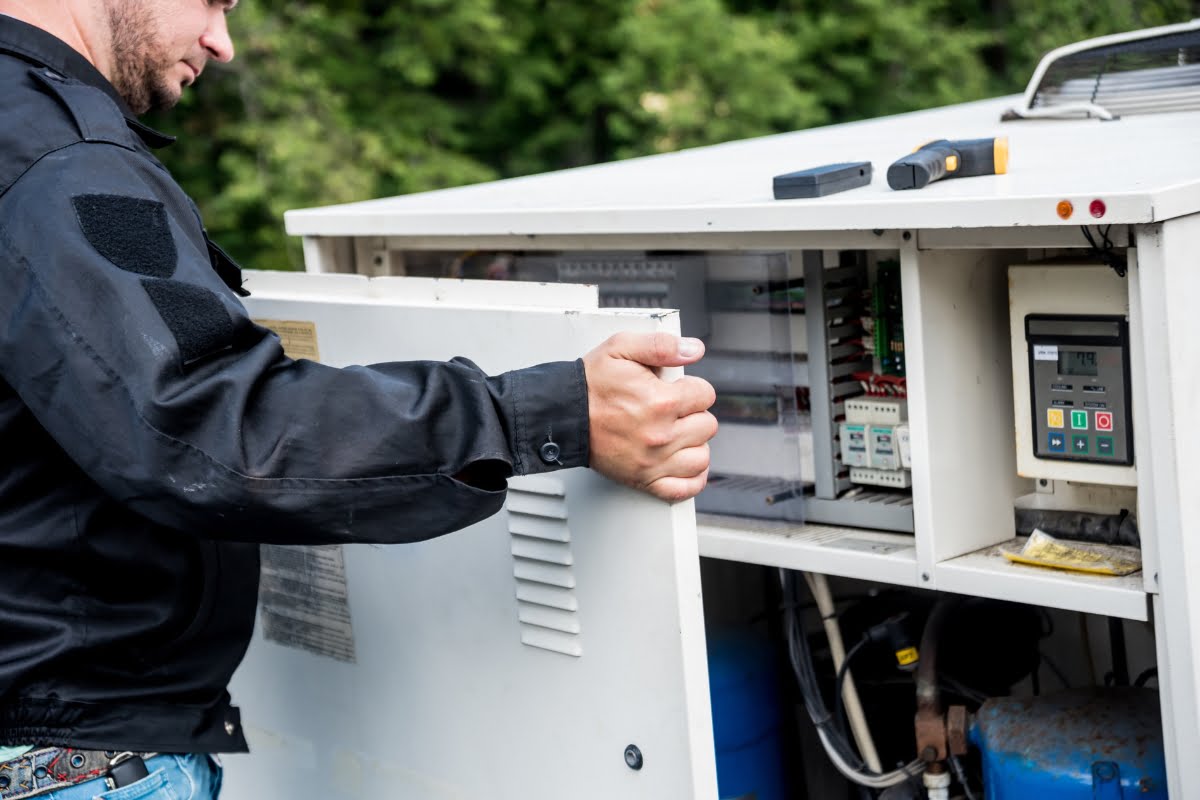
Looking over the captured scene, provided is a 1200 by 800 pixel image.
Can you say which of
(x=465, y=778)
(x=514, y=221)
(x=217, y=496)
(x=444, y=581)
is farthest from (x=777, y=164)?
(x=217, y=496)

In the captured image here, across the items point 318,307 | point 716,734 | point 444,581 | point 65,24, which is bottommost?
point 716,734

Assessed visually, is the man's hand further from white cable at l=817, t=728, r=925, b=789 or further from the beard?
white cable at l=817, t=728, r=925, b=789

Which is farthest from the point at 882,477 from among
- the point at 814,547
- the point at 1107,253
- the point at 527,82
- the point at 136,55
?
the point at 527,82

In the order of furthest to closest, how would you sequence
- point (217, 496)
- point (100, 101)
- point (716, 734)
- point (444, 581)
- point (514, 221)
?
1. point (716, 734)
2. point (514, 221)
3. point (444, 581)
4. point (100, 101)
5. point (217, 496)

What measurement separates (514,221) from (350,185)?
6.48m

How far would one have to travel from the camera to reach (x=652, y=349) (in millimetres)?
1459

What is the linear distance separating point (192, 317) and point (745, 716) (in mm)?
1476

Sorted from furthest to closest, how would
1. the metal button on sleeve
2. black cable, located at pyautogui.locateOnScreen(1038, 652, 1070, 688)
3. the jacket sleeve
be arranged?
black cable, located at pyautogui.locateOnScreen(1038, 652, 1070, 688)
the metal button on sleeve
the jacket sleeve

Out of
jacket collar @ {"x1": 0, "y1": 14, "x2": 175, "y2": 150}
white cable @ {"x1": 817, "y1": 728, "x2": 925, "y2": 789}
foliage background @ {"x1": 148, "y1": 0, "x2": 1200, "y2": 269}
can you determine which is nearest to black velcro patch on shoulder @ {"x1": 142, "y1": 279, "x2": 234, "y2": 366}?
jacket collar @ {"x1": 0, "y1": 14, "x2": 175, "y2": 150}

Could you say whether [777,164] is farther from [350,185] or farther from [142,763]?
[350,185]

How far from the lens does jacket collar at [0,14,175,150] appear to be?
1.46 m

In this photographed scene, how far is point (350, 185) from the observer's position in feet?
→ 27.2

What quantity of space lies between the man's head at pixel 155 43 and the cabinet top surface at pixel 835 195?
560 millimetres

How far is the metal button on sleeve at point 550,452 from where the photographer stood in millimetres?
1446
